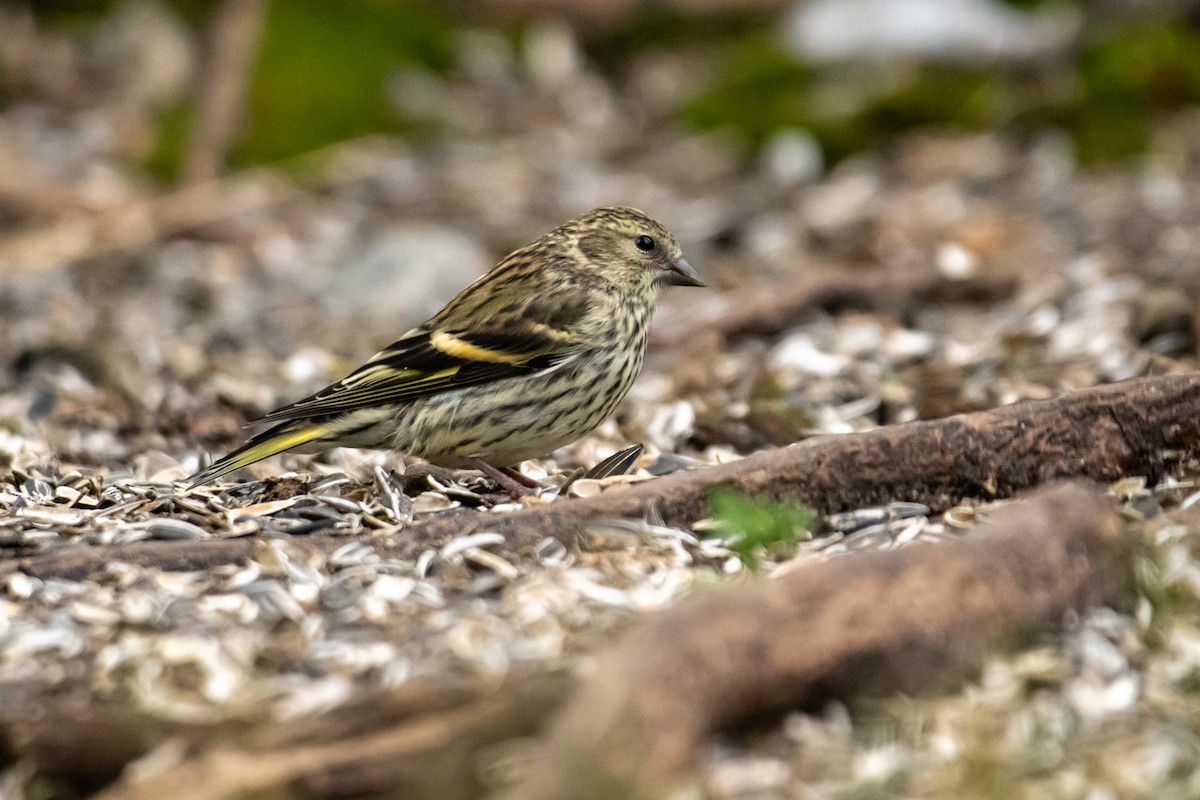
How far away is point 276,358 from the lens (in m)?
8.62

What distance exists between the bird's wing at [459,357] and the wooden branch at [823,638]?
2.04 m

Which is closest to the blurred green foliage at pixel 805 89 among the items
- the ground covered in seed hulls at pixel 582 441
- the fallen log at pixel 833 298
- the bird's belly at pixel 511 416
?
the ground covered in seed hulls at pixel 582 441

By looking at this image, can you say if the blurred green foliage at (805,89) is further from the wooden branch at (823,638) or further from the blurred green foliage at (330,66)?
the wooden branch at (823,638)

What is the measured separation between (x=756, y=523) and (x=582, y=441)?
8.36 feet

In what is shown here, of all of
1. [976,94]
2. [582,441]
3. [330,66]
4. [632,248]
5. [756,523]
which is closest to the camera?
[756,523]

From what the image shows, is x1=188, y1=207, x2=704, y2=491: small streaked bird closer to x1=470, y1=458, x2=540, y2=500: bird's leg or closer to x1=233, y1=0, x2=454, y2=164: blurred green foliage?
x1=470, y1=458, x2=540, y2=500: bird's leg

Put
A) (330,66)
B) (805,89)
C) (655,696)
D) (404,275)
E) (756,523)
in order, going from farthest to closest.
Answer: (330,66), (805,89), (404,275), (756,523), (655,696)

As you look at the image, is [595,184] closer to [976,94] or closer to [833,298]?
[976,94]

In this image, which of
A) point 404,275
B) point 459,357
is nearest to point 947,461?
point 459,357

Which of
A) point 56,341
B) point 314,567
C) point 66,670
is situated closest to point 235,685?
point 66,670

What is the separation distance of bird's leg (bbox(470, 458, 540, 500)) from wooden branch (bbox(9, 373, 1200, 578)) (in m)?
0.68

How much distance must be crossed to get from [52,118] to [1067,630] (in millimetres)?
11478

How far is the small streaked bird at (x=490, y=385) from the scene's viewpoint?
5.38m

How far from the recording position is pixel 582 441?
22.2 ft
